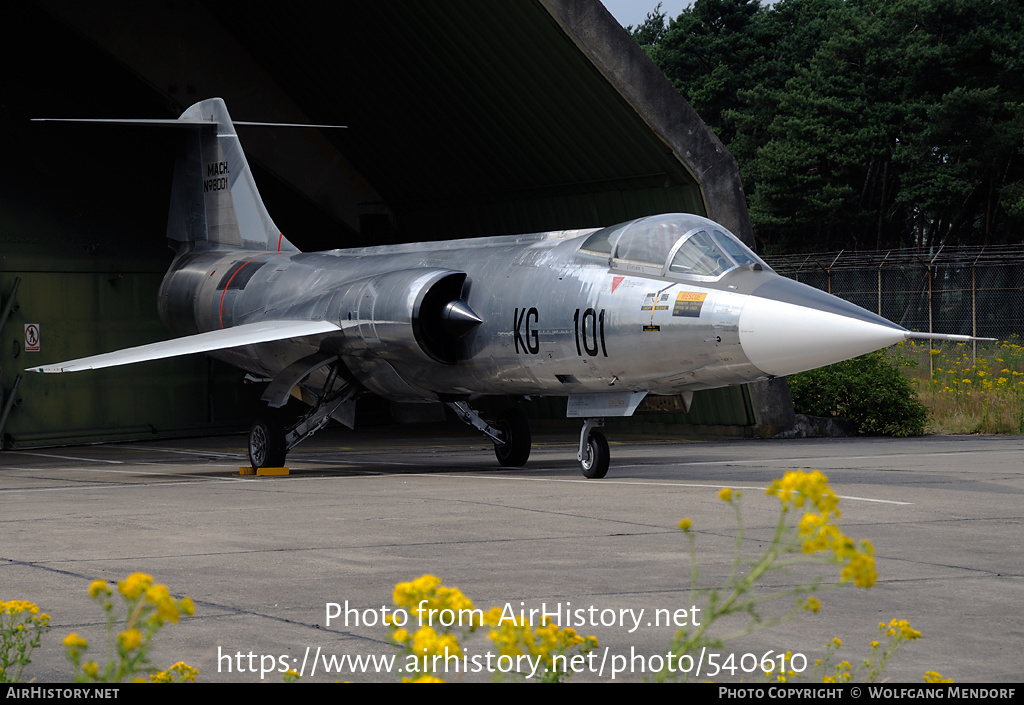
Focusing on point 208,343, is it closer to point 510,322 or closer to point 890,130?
point 510,322

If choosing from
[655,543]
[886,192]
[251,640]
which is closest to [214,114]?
[655,543]

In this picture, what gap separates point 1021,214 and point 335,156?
31.5 meters

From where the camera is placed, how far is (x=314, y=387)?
15219 millimetres

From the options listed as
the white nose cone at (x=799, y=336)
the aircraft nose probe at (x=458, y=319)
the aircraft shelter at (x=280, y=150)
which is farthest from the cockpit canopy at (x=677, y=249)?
the aircraft shelter at (x=280, y=150)

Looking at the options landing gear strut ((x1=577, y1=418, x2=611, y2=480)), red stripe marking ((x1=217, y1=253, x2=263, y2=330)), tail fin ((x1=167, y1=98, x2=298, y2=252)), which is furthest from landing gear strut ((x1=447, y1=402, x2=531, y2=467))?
tail fin ((x1=167, y1=98, x2=298, y2=252))

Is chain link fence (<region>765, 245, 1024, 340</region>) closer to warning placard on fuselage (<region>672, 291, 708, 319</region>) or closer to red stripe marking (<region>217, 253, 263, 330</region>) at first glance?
red stripe marking (<region>217, 253, 263, 330</region>)

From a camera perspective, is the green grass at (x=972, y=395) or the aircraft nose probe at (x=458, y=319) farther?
the green grass at (x=972, y=395)

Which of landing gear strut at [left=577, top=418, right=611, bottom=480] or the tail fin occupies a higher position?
the tail fin

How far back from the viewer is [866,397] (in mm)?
19344

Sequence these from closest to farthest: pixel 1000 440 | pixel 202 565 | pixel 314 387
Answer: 1. pixel 202 565
2. pixel 314 387
3. pixel 1000 440

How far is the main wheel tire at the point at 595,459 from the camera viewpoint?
12125 mm

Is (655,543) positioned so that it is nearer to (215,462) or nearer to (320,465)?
(320,465)

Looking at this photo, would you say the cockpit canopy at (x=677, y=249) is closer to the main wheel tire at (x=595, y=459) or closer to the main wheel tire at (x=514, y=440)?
the main wheel tire at (x=595, y=459)

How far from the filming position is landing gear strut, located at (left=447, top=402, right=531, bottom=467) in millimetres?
14164
